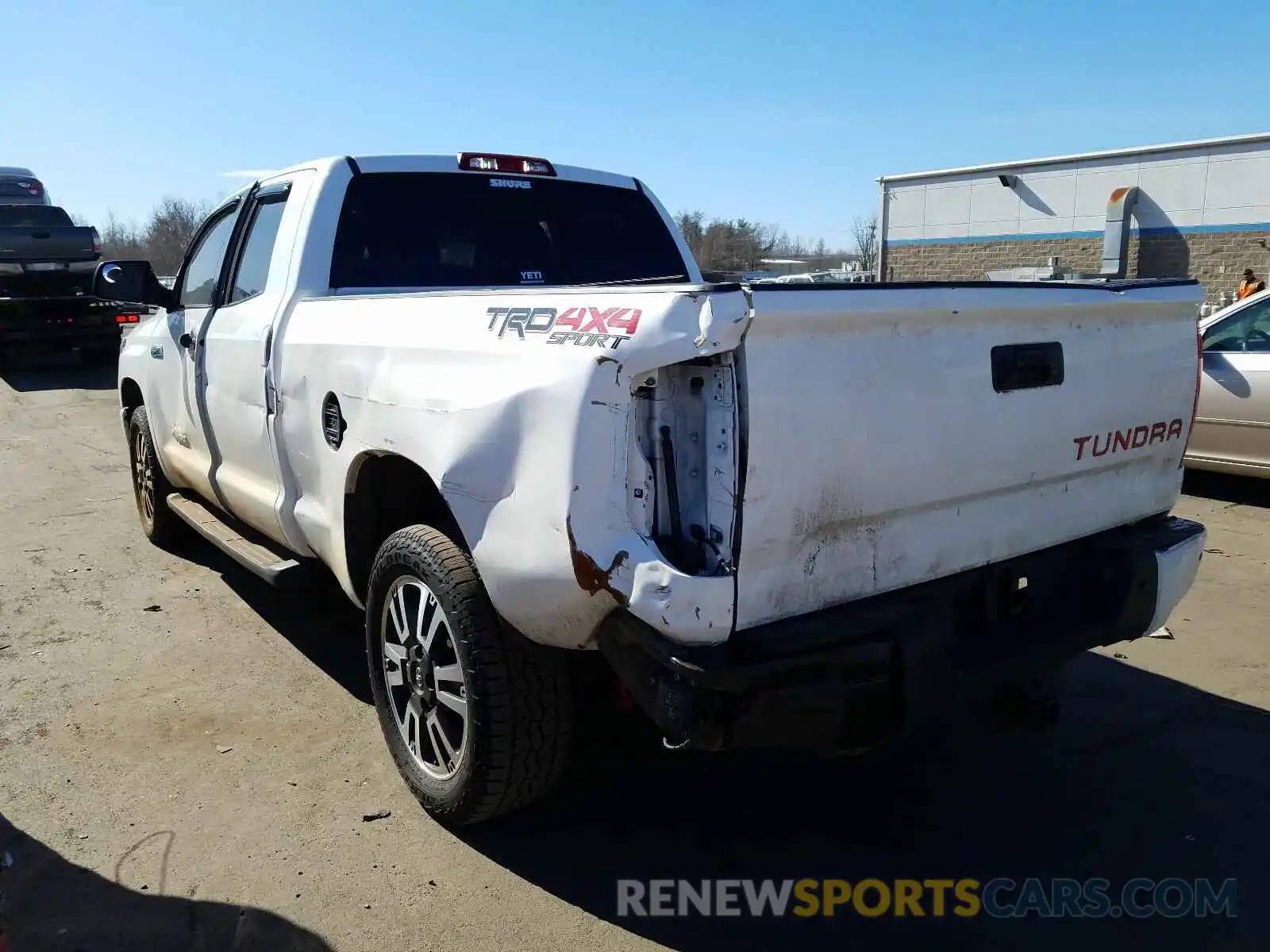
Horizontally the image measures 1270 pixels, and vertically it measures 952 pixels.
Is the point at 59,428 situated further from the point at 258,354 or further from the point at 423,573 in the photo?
the point at 423,573

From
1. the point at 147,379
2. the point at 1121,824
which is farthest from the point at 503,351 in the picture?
the point at 147,379

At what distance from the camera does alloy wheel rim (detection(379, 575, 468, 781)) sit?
2953 millimetres

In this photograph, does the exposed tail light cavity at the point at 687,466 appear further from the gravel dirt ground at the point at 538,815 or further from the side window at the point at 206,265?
the side window at the point at 206,265

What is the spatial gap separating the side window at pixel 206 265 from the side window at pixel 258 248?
23 cm

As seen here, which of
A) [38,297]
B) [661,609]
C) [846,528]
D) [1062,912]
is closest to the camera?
[661,609]

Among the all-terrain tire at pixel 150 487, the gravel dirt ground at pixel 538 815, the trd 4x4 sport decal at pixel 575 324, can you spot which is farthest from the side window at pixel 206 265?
the trd 4x4 sport decal at pixel 575 324

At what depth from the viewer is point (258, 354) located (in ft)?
12.8

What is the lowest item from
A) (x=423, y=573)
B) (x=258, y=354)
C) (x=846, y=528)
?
→ (x=423, y=573)

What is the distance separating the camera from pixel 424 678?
3.07 meters

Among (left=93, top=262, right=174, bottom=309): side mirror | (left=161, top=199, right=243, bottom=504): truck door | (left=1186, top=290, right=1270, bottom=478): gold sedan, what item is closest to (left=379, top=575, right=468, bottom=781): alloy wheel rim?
(left=161, top=199, right=243, bottom=504): truck door

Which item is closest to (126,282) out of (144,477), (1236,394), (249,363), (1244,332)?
(249,363)

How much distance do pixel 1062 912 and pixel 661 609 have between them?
5.00ft

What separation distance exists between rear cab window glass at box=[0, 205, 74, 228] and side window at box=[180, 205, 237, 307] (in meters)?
13.0

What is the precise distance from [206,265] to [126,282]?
384mm
